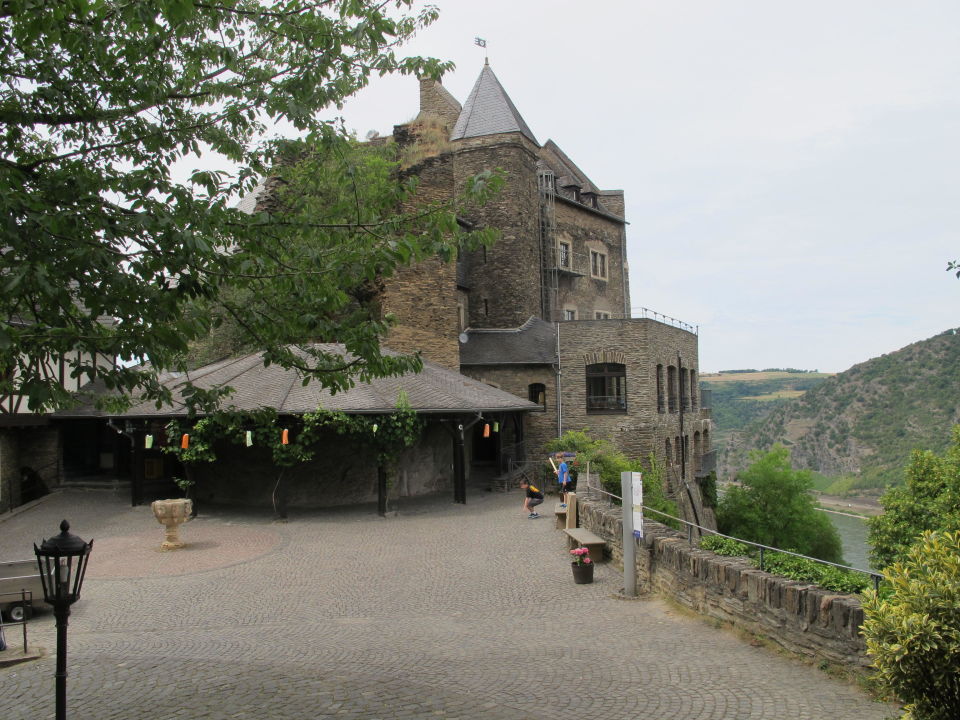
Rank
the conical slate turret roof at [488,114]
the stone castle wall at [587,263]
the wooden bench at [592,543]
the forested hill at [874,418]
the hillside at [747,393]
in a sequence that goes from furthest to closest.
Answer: the hillside at [747,393] < the forested hill at [874,418] < the stone castle wall at [587,263] < the conical slate turret roof at [488,114] < the wooden bench at [592,543]

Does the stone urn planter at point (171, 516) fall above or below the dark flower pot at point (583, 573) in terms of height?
above

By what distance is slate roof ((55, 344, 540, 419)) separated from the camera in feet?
55.7

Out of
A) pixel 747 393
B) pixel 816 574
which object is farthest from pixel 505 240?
pixel 747 393

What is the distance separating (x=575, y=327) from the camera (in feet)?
87.8

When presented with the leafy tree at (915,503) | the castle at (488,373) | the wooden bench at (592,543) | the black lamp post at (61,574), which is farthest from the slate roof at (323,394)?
the black lamp post at (61,574)

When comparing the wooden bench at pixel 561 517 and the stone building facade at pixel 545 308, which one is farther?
the stone building facade at pixel 545 308

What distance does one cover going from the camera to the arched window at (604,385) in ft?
86.5

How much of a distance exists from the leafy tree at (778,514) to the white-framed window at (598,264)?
1192 centimetres

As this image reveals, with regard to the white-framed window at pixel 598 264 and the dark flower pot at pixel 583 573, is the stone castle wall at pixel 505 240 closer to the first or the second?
the white-framed window at pixel 598 264

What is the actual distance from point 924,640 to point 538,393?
22338 millimetres

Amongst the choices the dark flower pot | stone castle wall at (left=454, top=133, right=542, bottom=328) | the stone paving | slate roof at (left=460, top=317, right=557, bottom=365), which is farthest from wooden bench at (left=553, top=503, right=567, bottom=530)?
stone castle wall at (left=454, top=133, right=542, bottom=328)

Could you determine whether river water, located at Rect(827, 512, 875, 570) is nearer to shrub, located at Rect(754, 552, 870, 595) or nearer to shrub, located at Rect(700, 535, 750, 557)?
shrub, located at Rect(700, 535, 750, 557)

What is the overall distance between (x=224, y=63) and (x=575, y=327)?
20529 millimetres

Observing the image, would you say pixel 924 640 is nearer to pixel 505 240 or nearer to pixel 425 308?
pixel 425 308
